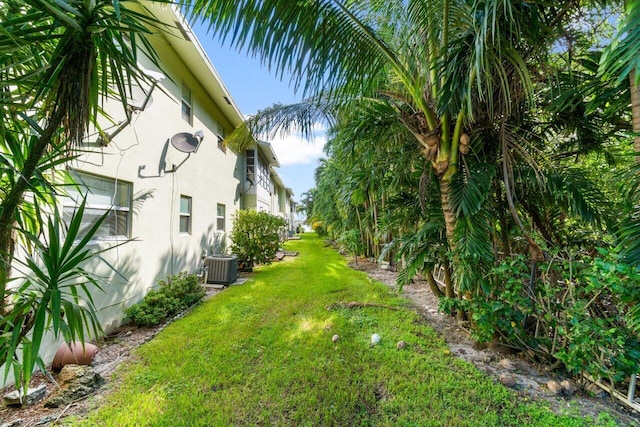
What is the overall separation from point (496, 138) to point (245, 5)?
12.5ft

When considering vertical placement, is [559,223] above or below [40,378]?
above

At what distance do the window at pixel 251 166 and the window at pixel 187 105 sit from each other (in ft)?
19.7

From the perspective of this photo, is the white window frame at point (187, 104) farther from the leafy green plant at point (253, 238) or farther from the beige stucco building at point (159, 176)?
the leafy green plant at point (253, 238)

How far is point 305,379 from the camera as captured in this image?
10.4 feet

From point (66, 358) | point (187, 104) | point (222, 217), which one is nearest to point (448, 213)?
point (66, 358)

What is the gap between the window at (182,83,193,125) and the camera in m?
7.83

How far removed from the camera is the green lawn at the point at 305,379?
102 inches

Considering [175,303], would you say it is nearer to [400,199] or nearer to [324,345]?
[324,345]

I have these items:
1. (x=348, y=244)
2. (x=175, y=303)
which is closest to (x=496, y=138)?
(x=175, y=303)

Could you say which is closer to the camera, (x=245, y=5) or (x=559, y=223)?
(x=245, y=5)

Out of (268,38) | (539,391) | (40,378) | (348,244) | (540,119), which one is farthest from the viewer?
(348,244)

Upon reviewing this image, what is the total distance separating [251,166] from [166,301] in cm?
1044

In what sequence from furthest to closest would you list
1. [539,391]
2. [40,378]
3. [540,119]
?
[540,119] < [40,378] < [539,391]

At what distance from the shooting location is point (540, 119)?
13.0 feet
